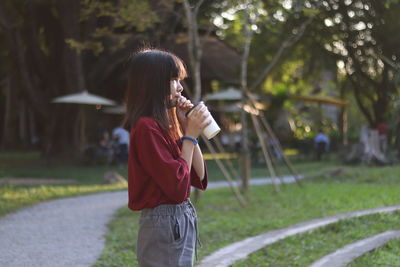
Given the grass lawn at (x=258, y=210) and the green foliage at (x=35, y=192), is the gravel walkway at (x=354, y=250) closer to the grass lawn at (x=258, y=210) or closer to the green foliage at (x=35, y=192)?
the grass lawn at (x=258, y=210)

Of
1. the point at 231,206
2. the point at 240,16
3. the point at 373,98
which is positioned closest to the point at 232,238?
the point at 231,206

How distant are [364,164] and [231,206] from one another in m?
9.28

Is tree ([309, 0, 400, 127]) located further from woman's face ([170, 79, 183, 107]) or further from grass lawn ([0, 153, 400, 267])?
woman's face ([170, 79, 183, 107])

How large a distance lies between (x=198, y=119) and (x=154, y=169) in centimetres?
31

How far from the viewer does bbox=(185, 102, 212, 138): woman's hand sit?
301 centimetres

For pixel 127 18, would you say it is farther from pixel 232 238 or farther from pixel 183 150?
pixel 183 150

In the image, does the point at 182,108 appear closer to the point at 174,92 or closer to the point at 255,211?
the point at 174,92

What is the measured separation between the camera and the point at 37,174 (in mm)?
16797

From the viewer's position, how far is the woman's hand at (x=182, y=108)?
3.15 m

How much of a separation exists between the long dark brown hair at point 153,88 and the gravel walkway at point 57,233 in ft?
10.9

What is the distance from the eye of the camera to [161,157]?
294 cm

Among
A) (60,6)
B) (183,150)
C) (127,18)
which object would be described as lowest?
(183,150)

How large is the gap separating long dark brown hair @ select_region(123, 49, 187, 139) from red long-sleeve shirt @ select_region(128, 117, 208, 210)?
0.06 m

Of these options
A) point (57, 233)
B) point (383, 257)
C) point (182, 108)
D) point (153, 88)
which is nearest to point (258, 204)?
point (57, 233)
